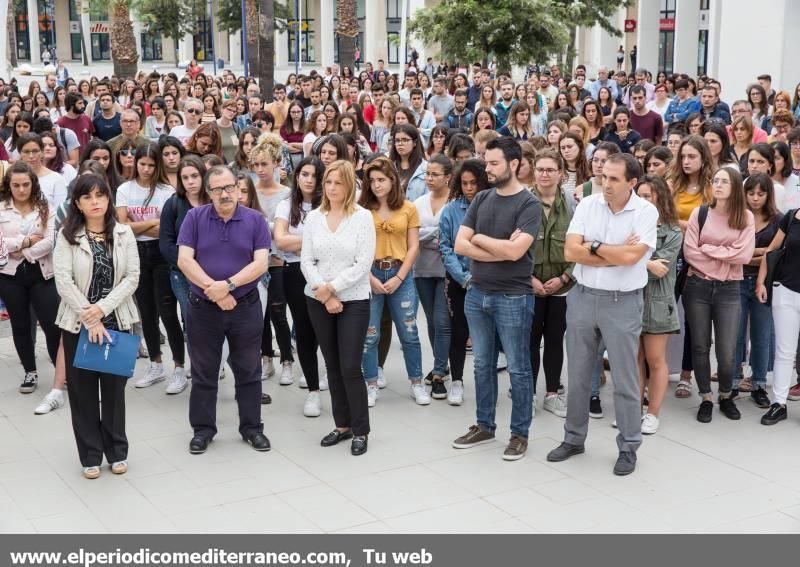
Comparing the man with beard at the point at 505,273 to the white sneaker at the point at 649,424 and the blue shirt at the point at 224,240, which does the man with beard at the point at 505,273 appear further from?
the blue shirt at the point at 224,240

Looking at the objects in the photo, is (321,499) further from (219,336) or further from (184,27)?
(184,27)

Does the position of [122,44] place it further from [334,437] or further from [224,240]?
[334,437]

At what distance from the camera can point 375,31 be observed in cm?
6372

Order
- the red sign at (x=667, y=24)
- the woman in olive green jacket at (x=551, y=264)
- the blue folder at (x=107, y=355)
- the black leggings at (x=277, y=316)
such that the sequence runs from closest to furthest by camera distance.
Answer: the blue folder at (x=107, y=355), the woman in olive green jacket at (x=551, y=264), the black leggings at (x=277, y=316), the red sign at (x=667, y=24)

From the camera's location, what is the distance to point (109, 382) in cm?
678

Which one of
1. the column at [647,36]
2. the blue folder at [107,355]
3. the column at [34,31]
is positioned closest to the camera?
the blue folder at [107,355]

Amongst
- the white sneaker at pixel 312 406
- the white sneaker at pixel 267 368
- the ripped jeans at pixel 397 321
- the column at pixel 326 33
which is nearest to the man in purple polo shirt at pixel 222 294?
the white sneaker at pixel 312 406

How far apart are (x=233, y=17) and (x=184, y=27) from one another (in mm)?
5794

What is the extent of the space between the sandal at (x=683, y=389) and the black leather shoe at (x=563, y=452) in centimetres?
162

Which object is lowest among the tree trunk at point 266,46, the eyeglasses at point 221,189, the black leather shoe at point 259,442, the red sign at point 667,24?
the black leather shoe at point 259,442

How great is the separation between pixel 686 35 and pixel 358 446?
114 feet

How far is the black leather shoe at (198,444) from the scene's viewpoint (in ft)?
23.6

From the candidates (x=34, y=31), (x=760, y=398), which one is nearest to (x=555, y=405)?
(x=760, y=398)

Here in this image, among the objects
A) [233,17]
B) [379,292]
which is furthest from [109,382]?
[233,17]
